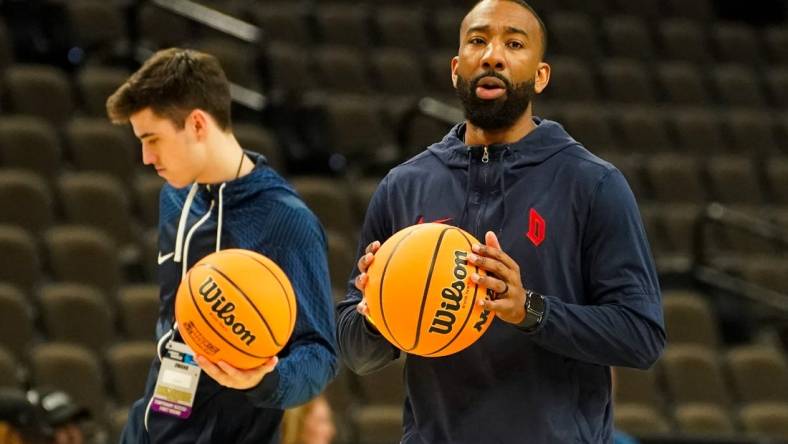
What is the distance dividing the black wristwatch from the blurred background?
392 cm

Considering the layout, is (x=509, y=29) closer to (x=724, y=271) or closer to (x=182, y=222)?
(x=182, y=222)

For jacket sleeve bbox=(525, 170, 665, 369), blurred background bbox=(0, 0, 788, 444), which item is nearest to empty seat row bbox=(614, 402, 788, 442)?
blurred background bbox=(0, 0, 788, 444)

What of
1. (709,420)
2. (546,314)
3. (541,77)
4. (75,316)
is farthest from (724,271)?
(546,314)

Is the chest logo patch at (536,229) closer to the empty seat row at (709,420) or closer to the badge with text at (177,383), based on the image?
the badge with text at (177,383)

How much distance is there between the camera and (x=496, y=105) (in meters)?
2.70

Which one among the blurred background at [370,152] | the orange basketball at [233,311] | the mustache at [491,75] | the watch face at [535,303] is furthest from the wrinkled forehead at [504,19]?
the blurred background at [370,152]

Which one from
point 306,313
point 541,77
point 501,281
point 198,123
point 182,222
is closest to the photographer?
point 501,281

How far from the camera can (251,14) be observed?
10.4 meters

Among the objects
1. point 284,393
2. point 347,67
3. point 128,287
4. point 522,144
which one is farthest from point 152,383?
point 347,67

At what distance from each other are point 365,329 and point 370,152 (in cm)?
671

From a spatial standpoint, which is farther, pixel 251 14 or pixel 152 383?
pixel 251 14

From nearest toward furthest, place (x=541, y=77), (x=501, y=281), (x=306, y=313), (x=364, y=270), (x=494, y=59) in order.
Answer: (x=501, y=281) → (x=364, y=270) → (x=494, y=59) → (x=541, y=77) → (x=306, y=313)

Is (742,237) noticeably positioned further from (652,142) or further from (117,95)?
(117,95)

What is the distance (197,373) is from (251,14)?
7.45 meters
